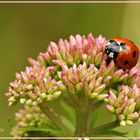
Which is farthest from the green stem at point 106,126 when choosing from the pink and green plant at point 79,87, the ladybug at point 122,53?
the ladybug at point 122,53

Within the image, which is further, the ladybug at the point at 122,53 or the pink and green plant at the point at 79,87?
the ladybug at the point at 122,53

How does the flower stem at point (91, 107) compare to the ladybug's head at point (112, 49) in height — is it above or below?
below

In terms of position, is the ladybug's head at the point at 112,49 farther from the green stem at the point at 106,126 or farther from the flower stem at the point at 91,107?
the green stem at the point at 106,126

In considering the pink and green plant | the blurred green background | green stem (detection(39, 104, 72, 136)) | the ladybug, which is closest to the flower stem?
the pink and green plant

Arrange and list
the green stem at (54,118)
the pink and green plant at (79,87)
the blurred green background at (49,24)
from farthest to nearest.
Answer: the blurred green background at (49,24)
the green stem at (54,118)
the pink and green plant at (79,87)

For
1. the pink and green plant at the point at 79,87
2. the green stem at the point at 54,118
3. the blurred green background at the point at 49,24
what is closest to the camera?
the pink and green plant at the point at 79,87

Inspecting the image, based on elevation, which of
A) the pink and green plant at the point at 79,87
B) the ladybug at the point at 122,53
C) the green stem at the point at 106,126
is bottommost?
the green stem at the point at 106,126

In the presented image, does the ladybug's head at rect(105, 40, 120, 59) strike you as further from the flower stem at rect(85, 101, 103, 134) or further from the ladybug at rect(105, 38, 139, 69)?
the flower stem at rect(85, 101, 103, 134)
